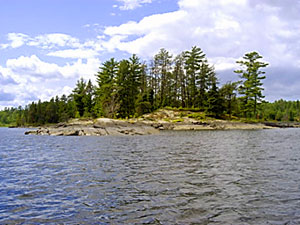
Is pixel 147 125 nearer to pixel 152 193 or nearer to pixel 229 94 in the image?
pixel 229 94

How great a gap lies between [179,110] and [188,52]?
61.4ft

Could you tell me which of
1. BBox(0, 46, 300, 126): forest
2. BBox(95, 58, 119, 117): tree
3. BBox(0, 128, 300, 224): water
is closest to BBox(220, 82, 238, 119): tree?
BBox(0, 46, 300, 126): forest

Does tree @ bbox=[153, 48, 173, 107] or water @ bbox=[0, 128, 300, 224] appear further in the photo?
tree @ bbox=[153, 48, 173, 107]

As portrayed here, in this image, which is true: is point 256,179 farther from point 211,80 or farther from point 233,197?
point 211,80

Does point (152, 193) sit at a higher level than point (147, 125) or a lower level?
lower

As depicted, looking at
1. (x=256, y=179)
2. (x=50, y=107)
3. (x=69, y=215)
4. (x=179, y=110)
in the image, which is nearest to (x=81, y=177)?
(x=69, y=215)

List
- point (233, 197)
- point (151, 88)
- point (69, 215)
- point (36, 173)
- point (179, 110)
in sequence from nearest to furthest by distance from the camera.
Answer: point (69, 215) < point (233, 197) < point (36, 173) < point (179, 110) < point (151, 88)

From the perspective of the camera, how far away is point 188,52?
252 ft

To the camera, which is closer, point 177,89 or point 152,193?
point 152,193

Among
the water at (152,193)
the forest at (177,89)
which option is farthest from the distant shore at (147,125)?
the water at (152,193)

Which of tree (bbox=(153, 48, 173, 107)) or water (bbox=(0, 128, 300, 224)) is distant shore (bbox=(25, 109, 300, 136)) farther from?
water (bbox=(0, 128, 300, 224))

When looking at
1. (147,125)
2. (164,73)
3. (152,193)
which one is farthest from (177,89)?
(152,193)

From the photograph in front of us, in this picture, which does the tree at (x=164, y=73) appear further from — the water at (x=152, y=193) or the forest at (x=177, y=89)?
the water at (x=152, y=193)

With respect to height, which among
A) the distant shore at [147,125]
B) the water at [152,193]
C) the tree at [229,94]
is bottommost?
the water at [152,193]
